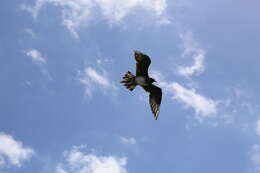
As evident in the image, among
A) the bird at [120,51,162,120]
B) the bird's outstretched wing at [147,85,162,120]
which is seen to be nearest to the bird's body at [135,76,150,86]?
the bird at [120,51,162,120]

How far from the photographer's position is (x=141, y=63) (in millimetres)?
35062

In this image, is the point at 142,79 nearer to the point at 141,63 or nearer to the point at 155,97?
the point at 141,63

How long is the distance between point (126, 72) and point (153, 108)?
13.9ft

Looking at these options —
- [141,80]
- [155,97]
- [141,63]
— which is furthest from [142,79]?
[155,97]

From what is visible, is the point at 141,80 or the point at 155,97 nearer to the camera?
the point at 141,80

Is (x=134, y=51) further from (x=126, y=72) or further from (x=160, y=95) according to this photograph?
(x=160, y=95)

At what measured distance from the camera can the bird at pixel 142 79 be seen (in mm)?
34781

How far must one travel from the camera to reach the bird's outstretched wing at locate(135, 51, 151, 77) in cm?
3459

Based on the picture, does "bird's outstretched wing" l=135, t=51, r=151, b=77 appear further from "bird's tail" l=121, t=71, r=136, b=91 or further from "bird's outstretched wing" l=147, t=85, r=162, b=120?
"bird's outstretched wing" l=147, t=85, r=162, b=120

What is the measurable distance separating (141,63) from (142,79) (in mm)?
1480

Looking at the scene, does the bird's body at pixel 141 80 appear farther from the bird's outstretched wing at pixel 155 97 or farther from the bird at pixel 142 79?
the bird's outstretched wing at pixel 155 97

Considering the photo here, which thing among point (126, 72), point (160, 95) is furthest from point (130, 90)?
point (160, 95)

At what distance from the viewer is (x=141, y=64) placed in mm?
35094

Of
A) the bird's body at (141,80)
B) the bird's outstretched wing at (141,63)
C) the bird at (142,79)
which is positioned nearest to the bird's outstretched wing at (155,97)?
the bird at (142,79)
